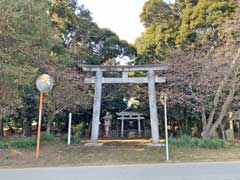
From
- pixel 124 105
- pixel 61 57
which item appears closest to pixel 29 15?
pixel 61 57

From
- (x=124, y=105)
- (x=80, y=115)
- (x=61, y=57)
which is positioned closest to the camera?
(x=61, y=57)

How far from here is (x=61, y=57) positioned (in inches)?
675

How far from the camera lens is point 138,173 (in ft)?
25.7

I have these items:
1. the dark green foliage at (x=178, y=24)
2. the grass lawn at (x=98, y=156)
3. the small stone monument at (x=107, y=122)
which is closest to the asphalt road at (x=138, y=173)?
the grass lawn at (x=98, y=156)

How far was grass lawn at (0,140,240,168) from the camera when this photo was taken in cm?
1038

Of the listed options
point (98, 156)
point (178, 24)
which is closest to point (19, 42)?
point (98, 156)

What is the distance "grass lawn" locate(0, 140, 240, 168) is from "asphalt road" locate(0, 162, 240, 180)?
154 centimetres

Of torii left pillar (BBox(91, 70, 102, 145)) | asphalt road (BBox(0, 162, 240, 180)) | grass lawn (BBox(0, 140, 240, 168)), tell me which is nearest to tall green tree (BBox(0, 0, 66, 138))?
grass lawn (BBox(0, 140, 240, 168))

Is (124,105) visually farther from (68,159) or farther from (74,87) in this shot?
(68,159)

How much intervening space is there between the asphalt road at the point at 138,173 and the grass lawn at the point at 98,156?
1.54 meters

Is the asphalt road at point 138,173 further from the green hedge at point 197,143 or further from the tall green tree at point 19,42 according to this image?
the green hedge at point 197,143

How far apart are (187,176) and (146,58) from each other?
14.5 m

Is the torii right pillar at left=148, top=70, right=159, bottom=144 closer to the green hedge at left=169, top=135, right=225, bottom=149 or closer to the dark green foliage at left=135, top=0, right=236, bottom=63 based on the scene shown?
the green hedge at left=169, top=135, right=225, bottom=149

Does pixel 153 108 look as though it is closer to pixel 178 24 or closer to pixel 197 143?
pixel 197 143
